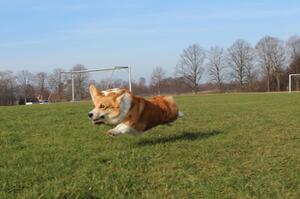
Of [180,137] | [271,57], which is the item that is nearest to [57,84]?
[271,57]

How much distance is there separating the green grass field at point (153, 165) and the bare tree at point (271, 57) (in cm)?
7116

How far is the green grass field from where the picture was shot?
4777mm

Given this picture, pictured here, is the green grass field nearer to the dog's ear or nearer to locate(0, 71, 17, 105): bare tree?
the dog's ear

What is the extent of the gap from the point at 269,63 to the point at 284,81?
4716mm

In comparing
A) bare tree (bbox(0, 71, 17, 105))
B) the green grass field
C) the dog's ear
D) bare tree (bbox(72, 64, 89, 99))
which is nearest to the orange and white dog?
the dog's ear

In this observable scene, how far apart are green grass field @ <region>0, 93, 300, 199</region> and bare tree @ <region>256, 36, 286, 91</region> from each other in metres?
71.2

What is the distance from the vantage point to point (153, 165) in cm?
618

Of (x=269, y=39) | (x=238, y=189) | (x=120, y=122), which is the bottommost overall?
(x=238, y=189)

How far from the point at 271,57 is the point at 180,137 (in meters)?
75.4

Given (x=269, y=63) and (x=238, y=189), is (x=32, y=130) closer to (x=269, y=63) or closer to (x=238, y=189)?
(x=238, y=189)

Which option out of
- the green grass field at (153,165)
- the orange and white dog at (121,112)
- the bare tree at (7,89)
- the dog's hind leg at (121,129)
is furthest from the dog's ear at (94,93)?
the bare tree at (7,89)

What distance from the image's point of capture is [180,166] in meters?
6.06

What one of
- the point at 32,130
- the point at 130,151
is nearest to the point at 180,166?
the point at 130,151

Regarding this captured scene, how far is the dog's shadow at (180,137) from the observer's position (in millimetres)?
8398
